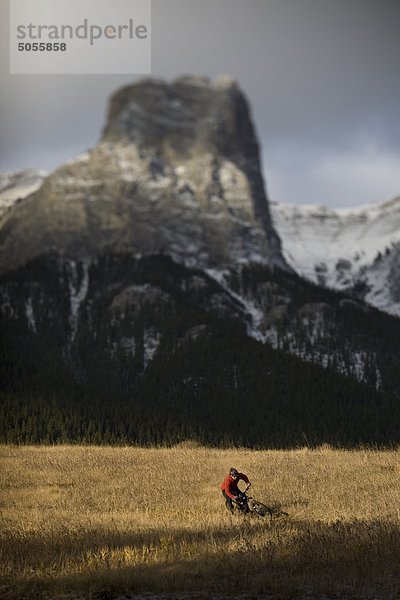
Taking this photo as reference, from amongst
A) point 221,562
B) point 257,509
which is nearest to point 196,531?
point 257,509

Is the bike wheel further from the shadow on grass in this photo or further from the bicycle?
the shadow on grass

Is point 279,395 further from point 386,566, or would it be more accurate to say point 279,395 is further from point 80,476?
point 386,566

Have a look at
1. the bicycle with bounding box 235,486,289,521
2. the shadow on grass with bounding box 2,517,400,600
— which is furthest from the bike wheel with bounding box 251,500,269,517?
the shadow on grass with bounding box 2,517,400,600

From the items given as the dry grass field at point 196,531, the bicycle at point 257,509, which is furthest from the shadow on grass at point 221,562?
the bicycle at point 257,509

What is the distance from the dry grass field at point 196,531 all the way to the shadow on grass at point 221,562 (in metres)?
0.03

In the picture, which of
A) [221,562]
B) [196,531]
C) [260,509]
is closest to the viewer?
[221,562]

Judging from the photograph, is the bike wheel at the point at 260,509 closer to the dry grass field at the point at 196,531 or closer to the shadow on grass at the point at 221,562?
the dry grass field at the point at 196,531

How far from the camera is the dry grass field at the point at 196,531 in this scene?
47.2ft

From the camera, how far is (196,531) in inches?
794

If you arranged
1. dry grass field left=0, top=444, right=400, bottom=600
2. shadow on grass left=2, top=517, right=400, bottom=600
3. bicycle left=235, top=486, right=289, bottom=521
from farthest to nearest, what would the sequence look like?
bicycle left=235, top=486, right=289, bottom=521 < dry grass field left=0, top=444, right=400, bottom=600 < shadow on grass left=2, top=517, right=400, bottom=600

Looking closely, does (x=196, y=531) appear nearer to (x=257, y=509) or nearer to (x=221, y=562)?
(x=257, y=509)

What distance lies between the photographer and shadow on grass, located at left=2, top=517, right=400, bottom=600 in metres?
14.1

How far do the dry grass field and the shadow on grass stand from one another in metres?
0.03

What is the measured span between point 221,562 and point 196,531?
170 inches
